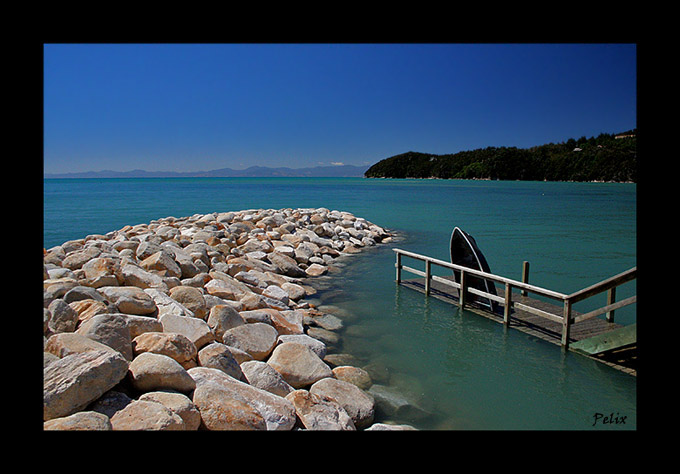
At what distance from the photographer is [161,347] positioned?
4.29 m

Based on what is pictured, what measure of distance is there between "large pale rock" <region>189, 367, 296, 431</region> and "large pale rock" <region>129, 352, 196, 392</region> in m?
0.15


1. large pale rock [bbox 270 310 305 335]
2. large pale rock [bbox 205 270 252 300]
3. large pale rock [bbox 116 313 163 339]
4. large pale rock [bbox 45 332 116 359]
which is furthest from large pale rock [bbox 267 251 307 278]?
large pale rock [bbox 45 332 116 359]

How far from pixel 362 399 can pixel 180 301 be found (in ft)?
10.5

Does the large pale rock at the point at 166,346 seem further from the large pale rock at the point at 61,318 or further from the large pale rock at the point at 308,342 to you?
the large pale rock at the point at 308,342

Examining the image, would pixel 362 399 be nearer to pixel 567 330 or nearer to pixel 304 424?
pixel 304 424

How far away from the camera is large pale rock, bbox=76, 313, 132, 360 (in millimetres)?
4038

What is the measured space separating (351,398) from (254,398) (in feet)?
4.09

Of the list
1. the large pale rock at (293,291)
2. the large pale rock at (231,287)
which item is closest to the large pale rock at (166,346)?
the large pale rock at (231,287)

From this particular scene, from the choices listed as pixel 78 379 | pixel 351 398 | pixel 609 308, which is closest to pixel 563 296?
pixel 609 308

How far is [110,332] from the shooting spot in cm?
410

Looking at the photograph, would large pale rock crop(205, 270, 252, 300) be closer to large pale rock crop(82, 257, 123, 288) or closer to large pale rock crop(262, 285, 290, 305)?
large pale rock crop(262, 285, 290, 305)

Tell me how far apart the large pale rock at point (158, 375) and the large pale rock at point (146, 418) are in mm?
387

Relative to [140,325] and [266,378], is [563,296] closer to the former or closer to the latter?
[266,378]
